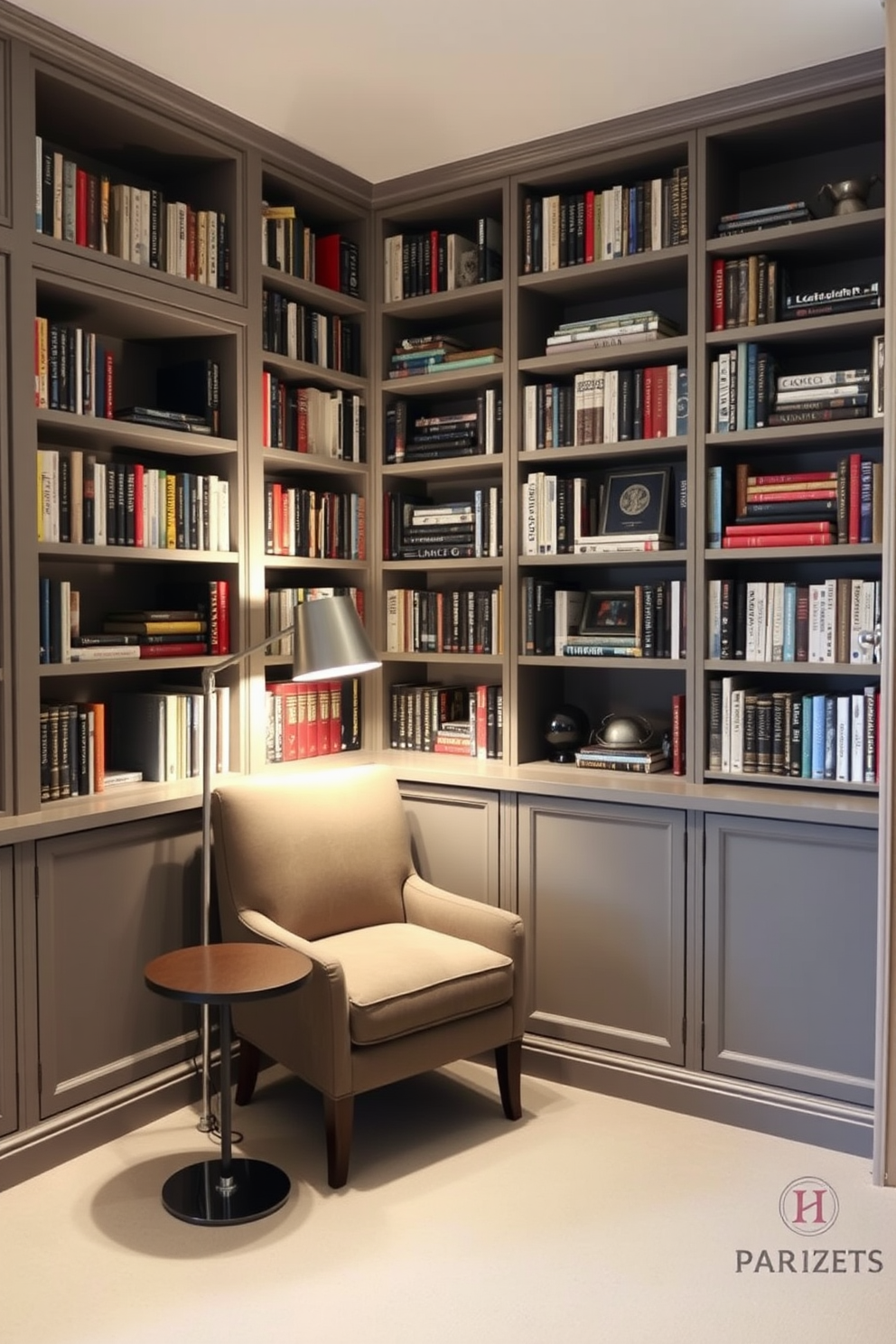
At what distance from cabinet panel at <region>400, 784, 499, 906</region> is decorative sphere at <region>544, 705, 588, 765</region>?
32cm

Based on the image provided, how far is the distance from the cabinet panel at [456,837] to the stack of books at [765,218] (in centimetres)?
170

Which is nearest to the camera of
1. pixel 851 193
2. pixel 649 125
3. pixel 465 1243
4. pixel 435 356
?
pixel 465 1243

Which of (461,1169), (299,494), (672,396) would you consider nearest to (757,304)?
(672,396)

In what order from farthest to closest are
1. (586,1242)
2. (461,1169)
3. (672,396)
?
(672,396)
(461,1169)
(586,1242)

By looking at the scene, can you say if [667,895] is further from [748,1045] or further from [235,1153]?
[235,1153]

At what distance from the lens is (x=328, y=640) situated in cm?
290

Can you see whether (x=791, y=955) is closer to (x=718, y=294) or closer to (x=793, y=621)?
(x=793, y=621)

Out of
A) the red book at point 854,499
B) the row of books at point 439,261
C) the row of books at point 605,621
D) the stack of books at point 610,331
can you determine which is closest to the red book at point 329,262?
the row of books at point 439,261

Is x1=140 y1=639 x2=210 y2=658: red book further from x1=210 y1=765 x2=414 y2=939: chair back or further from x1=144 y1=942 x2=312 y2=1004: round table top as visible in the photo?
x1=144 y1=942 x2=312 y2=1004: round table top

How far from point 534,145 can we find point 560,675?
5.23ft

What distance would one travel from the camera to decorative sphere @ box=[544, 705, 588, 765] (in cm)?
357

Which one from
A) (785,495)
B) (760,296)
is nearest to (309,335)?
(760,296)

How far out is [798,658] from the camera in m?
3.08

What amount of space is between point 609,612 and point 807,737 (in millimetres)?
752
